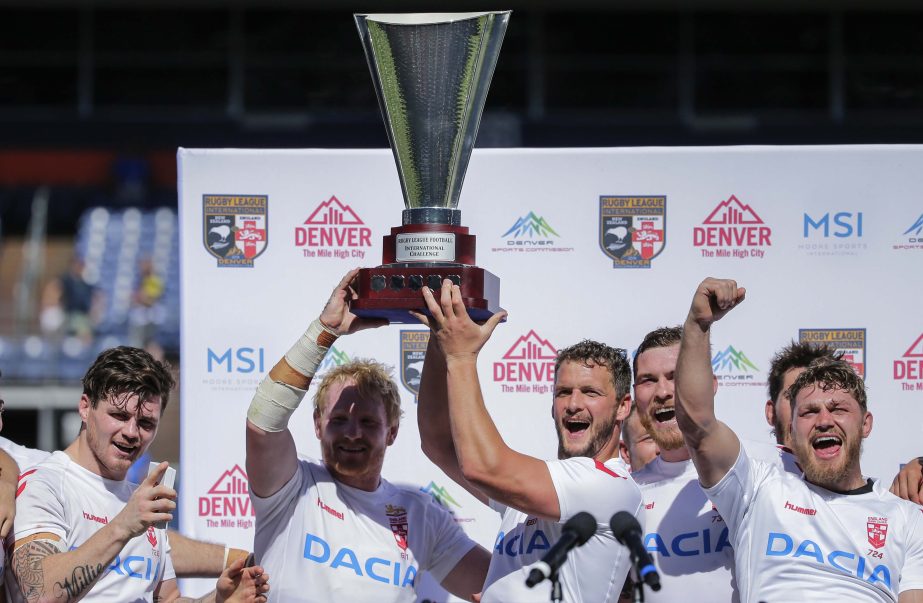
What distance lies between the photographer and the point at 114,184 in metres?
16.9

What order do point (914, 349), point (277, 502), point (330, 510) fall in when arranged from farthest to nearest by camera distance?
1. point (914, 349)
2. point (330, 510)
3. point (277, 502)

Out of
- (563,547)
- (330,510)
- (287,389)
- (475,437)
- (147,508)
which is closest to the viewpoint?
(563,547)

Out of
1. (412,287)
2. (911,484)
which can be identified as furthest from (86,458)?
(911,484)

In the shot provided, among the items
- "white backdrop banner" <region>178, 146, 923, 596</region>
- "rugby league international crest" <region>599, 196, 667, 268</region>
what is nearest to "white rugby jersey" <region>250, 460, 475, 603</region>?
"white backdrop banner" <region>178, 146, 923, 596</region>

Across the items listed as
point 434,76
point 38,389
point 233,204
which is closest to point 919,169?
point 434,76

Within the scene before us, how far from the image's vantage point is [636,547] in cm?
271

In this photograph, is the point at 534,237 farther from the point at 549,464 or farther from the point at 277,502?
the point at 277,502

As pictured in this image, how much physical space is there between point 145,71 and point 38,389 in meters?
6.62

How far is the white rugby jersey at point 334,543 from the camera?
3.83 m

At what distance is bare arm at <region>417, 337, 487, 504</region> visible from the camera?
12.8ft

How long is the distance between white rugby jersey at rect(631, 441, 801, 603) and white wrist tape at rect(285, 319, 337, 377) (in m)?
1.24

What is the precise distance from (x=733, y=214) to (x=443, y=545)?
1.92m

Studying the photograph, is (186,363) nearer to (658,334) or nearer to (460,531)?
(460,531)

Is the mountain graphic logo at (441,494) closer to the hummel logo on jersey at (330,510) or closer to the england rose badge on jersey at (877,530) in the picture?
the hummel logo on jersey at (330,510)
